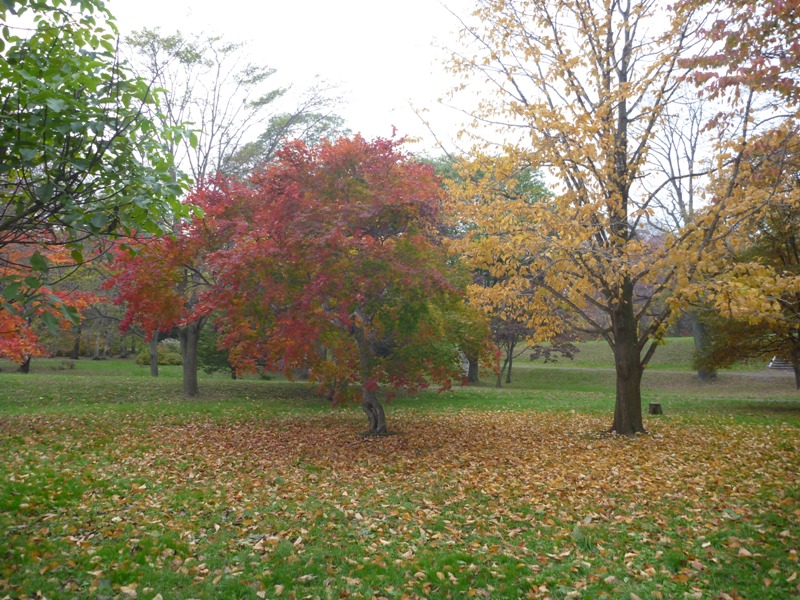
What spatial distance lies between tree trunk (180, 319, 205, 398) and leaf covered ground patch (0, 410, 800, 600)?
7.40 m

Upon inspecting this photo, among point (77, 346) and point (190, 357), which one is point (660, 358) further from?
point (77, 346)

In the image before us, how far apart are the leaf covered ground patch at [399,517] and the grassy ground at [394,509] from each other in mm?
26

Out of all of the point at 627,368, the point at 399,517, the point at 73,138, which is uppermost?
the point at 73,138

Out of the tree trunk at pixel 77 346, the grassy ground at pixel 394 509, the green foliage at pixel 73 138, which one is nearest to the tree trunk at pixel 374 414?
the grassy ground at pixel 394 509

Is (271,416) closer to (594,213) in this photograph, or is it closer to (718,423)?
(594,213)

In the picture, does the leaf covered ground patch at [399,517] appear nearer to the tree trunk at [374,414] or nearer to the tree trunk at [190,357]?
the tree trunk at [374,414]

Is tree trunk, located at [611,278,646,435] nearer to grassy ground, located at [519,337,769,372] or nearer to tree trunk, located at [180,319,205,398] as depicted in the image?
tree trunk, located at [180,319,205,398]

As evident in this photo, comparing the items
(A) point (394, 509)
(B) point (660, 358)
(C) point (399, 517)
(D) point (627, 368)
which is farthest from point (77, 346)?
(B) point (660, 358)

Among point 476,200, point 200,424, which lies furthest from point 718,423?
point 200,424

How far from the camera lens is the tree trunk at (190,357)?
726 inches

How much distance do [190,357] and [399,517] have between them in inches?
559

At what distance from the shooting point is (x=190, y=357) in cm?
1888

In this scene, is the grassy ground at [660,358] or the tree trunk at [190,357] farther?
the grassy ground at [660,358]

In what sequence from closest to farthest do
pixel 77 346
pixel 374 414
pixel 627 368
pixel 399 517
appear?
pixel 399 517 < pixel 627 368 < pixel 374 414 < pixel 77 346
